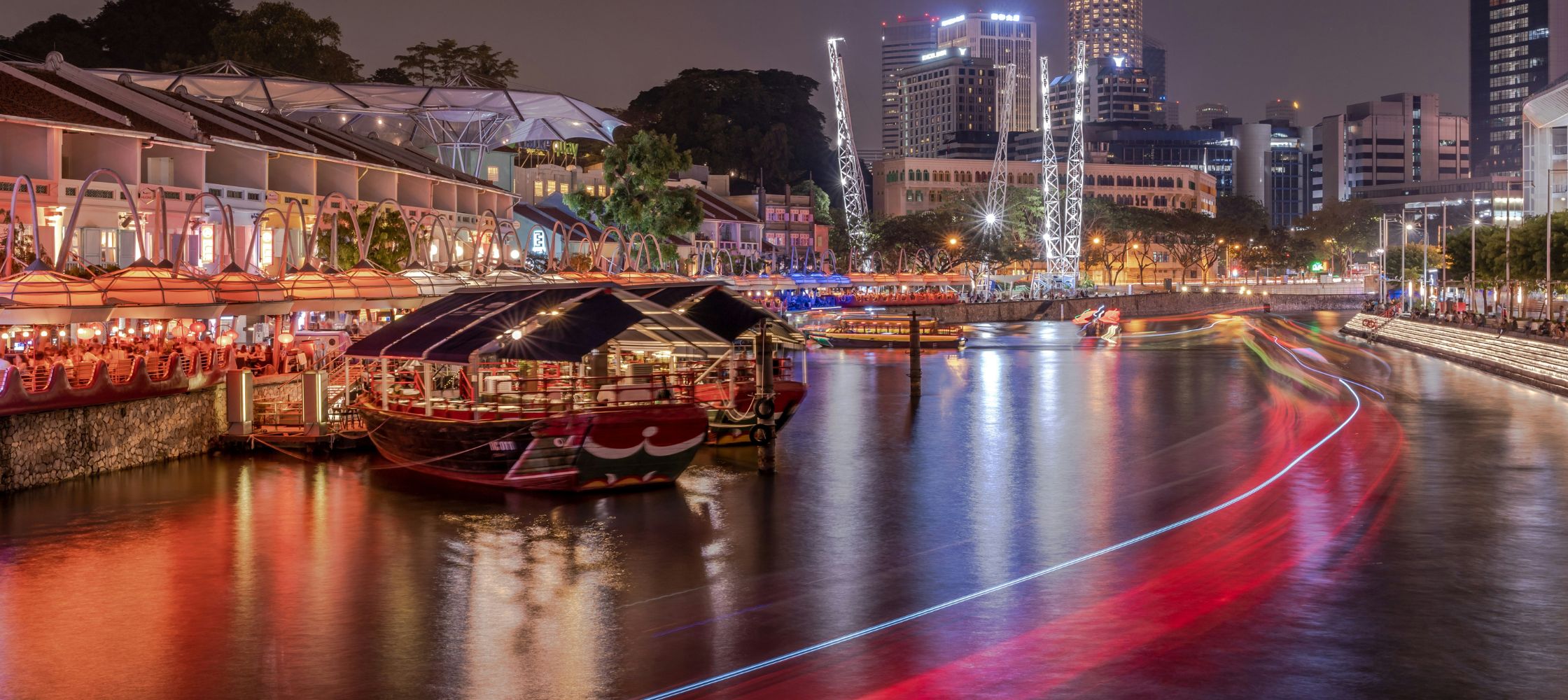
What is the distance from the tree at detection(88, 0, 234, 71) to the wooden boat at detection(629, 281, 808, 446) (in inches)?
3040

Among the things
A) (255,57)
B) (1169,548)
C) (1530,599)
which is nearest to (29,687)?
(1169,548)

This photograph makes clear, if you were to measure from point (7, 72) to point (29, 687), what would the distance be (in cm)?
4195

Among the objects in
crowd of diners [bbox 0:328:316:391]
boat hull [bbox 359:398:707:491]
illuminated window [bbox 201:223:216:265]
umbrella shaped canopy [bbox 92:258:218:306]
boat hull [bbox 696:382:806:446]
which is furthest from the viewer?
illuminated window [bbox 201:223:216:265]

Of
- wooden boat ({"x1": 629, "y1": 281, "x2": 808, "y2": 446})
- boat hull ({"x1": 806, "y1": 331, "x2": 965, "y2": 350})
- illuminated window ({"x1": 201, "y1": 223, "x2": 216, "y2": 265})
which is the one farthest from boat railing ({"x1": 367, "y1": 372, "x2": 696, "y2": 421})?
boat hull ({"x1": 806, "y1": 331, "x2": 965, "y2": 350})

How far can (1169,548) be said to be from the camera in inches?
825

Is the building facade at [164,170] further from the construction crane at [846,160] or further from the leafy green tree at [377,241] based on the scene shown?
the construction crane at [846,160]

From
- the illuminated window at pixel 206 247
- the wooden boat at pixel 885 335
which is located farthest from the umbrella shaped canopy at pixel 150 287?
the wooden boat at pixel 885 335

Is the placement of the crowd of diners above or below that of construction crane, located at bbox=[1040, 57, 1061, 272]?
below

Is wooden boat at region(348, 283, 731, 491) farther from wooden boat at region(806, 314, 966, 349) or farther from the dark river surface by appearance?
wooden boat at region(806, 314, 966, 349)

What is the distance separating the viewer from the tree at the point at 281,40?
97.7m

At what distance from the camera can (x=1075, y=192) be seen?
459ft

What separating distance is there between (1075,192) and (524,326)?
119m

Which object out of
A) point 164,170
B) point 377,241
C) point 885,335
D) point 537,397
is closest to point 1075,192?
point 885,335

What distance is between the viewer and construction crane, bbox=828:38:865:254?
131000mm
